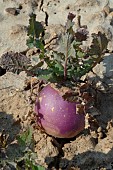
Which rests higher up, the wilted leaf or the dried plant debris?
the dried plant debris

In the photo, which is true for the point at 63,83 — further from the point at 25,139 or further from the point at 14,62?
the point at 25,139

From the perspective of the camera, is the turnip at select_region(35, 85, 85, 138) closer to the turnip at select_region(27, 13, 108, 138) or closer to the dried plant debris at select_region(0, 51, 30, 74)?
the turnip at select_region(27, 13, 108, 138)

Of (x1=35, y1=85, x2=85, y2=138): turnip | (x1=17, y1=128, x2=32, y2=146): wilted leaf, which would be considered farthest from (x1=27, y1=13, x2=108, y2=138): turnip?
(x1=17, y1=128, x2=32, y2=146): wilted leaf

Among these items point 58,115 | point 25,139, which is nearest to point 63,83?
point 58,115

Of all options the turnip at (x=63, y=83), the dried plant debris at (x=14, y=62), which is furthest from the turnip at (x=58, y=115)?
the dried plant debris at (x=14, y=62)

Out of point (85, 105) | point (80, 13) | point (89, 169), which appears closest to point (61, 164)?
point (89, 169)

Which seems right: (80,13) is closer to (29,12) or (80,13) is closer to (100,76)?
(29,12)

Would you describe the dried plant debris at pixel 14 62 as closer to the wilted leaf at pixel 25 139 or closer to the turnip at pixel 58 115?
the turnip at pixel 58 115
